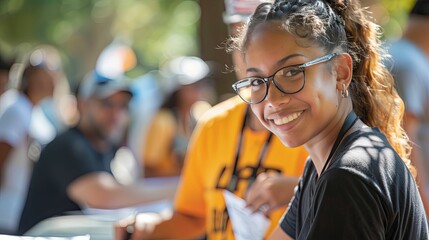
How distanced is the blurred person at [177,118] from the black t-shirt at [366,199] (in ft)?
13.5

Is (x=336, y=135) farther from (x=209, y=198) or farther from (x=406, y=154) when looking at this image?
(x=209, y=198)

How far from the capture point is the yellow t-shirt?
10.2ft

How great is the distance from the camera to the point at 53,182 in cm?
474

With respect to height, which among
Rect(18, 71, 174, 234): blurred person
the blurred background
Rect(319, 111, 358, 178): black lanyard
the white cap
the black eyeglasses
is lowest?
the blurred background

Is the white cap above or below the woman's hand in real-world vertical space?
above

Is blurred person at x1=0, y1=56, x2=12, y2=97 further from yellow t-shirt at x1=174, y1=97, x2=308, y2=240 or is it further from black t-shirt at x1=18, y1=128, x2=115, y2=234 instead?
yellow t-shirt at x1=174, y1=97, x2=308, y2=240

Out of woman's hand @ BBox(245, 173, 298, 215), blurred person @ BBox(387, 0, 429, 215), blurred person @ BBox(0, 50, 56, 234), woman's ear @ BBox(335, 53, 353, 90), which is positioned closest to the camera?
woman's ear @ BBox(335, 53, 353, 90)

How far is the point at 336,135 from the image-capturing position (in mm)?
2256

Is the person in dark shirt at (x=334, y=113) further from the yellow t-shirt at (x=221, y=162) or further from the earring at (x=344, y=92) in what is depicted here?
the yellow t-shirt at (x=221, y=162)

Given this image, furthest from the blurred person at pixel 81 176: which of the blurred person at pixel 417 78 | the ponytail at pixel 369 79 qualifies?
the ponytail at pixel 369 79

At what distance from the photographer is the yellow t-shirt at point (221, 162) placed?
10.2 ft

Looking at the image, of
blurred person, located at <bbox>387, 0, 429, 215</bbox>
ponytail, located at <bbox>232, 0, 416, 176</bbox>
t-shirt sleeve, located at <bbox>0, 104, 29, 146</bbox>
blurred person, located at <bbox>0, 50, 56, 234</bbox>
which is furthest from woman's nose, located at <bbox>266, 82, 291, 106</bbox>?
t-shirt sleeve, located at <bbox>0, 104, 29, 146</bbox>

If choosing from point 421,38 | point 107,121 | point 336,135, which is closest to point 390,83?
point 336,135

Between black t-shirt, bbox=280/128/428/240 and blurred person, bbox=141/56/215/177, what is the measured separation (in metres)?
4.11
